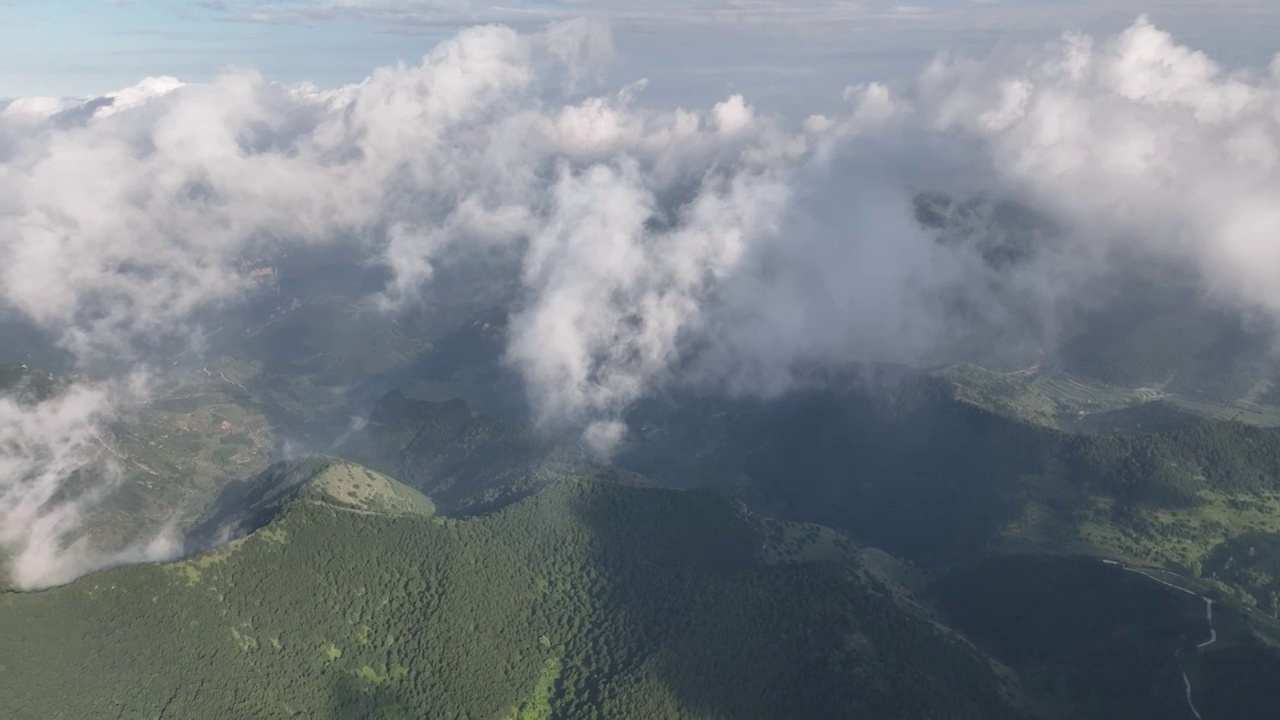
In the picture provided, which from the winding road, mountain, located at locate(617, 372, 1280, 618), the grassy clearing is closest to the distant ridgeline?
the grassy clearing

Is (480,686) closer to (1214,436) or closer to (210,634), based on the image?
(210,634)

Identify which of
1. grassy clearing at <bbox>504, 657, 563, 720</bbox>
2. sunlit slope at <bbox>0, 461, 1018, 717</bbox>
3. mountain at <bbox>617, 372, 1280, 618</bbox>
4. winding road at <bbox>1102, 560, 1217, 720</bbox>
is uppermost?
winding road at <bbox>1102, 560, 1217, 720</bbox>

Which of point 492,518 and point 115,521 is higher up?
point 492,518

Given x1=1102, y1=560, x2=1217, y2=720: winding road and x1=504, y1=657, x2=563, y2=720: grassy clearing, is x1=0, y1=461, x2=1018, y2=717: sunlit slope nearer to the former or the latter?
x1=504, y1=657, x2=563, y2=720: grassy clearing

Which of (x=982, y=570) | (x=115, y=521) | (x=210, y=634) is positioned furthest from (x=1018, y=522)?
(x=115, y=521)

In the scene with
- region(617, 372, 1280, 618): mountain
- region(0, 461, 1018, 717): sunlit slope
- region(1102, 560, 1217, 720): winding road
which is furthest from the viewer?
region(617, 372, 1280, 618): mountain

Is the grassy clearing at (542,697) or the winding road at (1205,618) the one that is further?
the grassy clearing at (542,697)

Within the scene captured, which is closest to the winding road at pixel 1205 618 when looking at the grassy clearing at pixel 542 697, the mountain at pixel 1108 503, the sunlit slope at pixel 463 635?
the mountain at pixel 1108 503

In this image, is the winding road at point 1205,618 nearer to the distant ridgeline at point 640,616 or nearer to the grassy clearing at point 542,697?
the distant ridgeline at point 640,616
